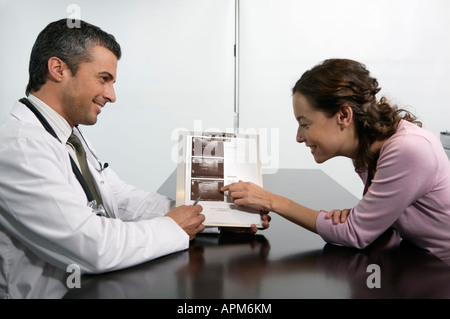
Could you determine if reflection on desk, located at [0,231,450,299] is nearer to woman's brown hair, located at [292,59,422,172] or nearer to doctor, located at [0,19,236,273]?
doctor, located at [0,19,236,273]

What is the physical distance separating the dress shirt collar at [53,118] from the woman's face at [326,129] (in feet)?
2.58

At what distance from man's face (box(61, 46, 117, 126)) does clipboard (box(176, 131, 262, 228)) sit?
1.05 feet

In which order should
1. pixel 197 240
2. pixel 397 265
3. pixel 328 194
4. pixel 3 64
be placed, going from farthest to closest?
pixel 3 64
pixel 328 194
pixel 197 240
pixel 397 265

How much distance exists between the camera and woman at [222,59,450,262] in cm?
Answer: 122

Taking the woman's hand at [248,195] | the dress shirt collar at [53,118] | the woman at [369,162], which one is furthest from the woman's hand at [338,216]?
the dress shirt collar at [53,118]

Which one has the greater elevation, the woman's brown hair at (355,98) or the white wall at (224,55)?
the white wall at (224,55)

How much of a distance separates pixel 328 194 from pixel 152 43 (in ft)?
9.83

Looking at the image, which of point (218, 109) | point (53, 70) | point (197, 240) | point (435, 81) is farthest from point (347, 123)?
point (435, 81)

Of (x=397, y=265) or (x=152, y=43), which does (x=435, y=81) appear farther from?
(x=397, y=265)

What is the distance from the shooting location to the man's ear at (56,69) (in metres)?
1.36

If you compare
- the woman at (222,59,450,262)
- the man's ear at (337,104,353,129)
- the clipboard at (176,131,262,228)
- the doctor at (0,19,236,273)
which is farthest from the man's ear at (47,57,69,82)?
the man's ear at (337,104,353,129)

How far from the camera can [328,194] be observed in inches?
87.1

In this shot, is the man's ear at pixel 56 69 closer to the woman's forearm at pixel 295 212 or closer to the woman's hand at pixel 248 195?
the woman's hand at pixel 248 195
